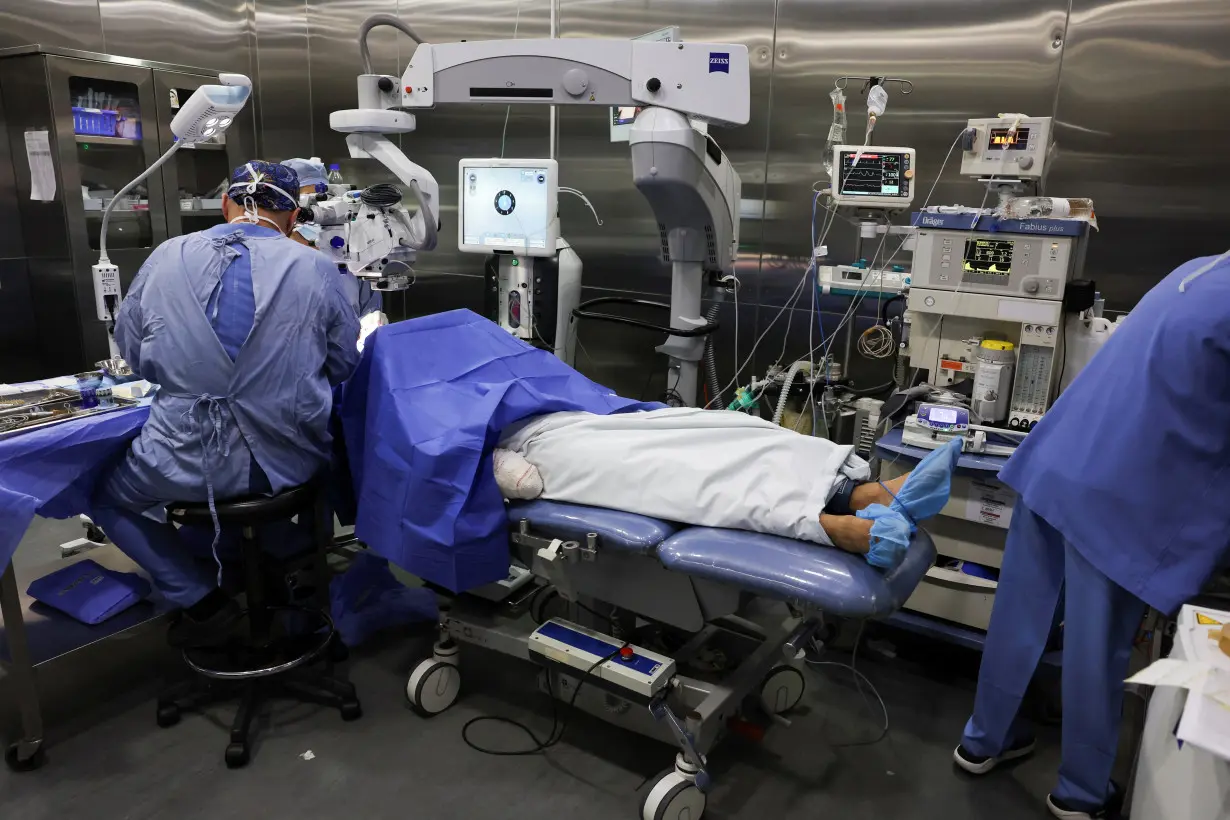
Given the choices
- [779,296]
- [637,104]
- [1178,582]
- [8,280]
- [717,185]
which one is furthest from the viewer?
[8,280]

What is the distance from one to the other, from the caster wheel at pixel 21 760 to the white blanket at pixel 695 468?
147cm

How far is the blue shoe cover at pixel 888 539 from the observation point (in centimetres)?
186

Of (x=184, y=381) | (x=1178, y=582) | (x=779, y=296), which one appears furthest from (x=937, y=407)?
(x=184, y=381)

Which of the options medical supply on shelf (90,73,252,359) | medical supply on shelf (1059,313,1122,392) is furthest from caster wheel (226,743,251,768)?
medical supply on shelf (1059,313,1122,392)

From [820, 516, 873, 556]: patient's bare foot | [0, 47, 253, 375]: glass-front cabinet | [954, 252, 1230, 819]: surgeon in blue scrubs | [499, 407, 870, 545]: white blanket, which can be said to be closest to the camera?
[954, 252, 1230, 819]: surgeon in blue scrubs

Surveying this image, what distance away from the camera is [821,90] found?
3.85 m

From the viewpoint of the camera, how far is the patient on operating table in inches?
76.4

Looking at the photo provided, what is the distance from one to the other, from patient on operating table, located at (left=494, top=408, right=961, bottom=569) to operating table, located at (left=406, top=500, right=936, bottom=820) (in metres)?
0.04

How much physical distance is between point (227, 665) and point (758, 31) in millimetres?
3378

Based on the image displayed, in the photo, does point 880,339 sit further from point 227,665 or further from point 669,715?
point 227,665

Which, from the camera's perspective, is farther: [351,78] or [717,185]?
[351,78]

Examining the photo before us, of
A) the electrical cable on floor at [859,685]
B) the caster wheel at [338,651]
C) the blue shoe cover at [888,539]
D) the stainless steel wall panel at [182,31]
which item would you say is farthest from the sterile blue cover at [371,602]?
the stainless steel wall panel at [182,31]

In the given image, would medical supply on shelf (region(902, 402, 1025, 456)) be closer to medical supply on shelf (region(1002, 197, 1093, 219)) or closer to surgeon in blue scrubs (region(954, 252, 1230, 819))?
surgeon in blue scrubs (region(954, 252, 1230, 819))

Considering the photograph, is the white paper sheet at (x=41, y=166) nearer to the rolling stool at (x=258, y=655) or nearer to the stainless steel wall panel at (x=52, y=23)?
the stainless steel wall panel at (x=52, y=23)
